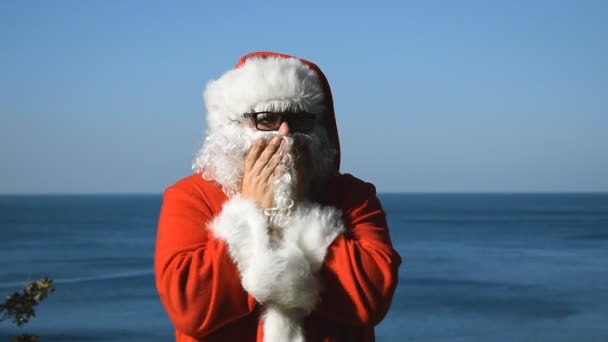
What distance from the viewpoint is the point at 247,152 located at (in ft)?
7.45

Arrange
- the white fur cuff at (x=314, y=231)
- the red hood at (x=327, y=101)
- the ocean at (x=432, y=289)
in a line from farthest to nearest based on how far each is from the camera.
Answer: the ocean at (x=432, y=289)
the red hood at (x=327, y=101)
the white fur cuff at (x=314, y=231)

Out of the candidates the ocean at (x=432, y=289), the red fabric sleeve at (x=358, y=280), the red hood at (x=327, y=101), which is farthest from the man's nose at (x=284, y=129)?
the ocean at (x=432, y=289)

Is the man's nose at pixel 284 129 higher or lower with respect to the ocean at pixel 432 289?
higher

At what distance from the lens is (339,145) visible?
244cm

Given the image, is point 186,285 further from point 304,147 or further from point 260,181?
point 304,147

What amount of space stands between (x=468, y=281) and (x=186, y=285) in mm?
22921

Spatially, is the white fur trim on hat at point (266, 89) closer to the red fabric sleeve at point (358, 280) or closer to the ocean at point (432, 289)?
the red fabric sleeve at point (358, 280)

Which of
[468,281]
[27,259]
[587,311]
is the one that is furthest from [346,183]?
[27,259]

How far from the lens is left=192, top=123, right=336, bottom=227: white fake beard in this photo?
222 cm

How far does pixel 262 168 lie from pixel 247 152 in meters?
0.08

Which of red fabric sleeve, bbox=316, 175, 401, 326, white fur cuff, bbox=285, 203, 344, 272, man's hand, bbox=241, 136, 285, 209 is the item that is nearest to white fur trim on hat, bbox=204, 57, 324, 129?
man's hand, bbox=241, 136, 285, 209

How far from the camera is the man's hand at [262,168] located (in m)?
2.20

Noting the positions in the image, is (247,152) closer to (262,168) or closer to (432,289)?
(262,168)

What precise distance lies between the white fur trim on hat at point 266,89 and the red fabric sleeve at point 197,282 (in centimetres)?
35
